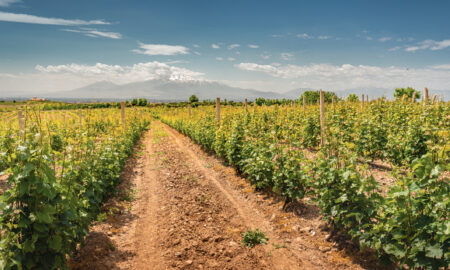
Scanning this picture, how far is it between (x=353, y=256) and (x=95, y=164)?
16.7 ft

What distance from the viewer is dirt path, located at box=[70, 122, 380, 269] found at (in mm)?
4203

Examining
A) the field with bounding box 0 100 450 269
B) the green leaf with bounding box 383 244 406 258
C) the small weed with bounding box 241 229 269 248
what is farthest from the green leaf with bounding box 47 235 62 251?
the green leaf with bounding box 383 244 406 258

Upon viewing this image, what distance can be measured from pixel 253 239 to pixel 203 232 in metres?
1.01

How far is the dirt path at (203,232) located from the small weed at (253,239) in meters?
0.10

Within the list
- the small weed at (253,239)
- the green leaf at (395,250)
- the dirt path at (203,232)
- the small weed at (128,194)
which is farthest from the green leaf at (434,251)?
the small weed at (128,194)

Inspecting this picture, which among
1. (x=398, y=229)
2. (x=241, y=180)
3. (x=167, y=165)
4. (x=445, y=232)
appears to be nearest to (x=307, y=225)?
(x=398, y=229)

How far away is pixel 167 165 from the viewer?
11.2m

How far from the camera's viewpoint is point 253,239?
4777 mm

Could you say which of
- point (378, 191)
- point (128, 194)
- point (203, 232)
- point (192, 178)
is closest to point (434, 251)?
point (378, 191)

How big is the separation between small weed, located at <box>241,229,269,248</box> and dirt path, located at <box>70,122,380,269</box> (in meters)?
0.10

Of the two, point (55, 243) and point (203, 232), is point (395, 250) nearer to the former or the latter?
point (203, 232)

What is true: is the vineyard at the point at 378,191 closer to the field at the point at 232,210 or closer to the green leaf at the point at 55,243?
the field at the point at 232,210

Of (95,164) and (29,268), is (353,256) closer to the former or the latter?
(29,268)

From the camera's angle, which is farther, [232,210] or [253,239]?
[232,210]
